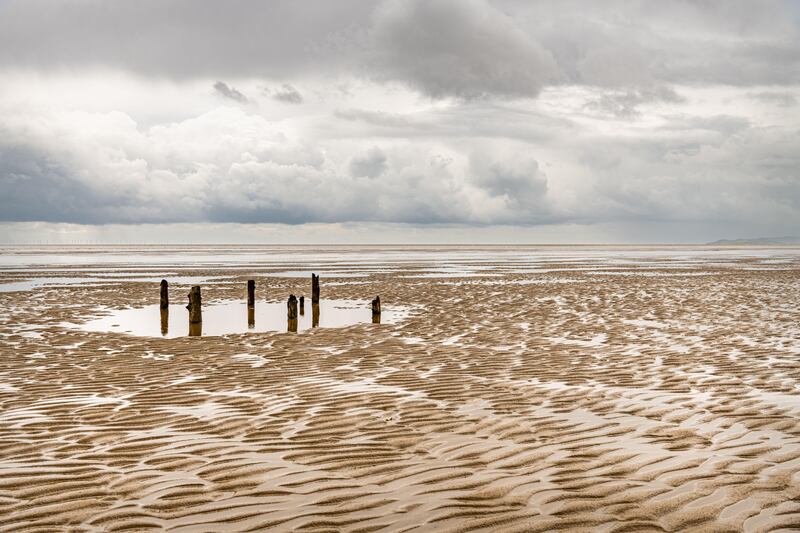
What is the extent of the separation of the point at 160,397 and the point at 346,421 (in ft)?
11.2

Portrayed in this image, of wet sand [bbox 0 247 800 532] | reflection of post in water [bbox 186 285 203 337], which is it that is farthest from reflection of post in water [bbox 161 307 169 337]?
wet sand [bbox 0 247 800 532]

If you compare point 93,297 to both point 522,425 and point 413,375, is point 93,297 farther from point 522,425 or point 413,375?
point 522,425

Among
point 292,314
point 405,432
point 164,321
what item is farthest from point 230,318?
point 405,432

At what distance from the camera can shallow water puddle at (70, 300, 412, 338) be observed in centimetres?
1956

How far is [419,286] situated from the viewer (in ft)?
118

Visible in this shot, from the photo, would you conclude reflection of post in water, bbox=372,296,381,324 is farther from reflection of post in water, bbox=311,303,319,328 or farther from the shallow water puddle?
reflection of post in water, bbox=311,303,319,328

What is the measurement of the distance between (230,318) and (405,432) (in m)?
16.0

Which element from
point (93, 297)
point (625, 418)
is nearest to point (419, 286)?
point (93, 297)

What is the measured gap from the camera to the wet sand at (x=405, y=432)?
5.54 m

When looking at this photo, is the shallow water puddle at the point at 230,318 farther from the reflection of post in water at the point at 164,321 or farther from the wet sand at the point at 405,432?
the wet sand at the point at 405,432

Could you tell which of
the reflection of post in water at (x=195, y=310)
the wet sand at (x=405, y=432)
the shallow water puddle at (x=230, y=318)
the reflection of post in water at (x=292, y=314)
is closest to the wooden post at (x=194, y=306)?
the reflection of post in water at (x=195, y=310)

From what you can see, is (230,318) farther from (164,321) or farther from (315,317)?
(315,317)

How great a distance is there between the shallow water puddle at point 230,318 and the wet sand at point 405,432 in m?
2.39

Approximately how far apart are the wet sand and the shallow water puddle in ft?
7.85
